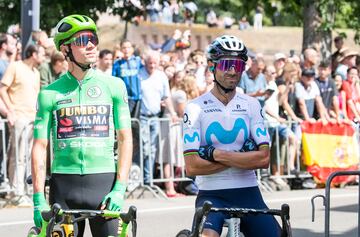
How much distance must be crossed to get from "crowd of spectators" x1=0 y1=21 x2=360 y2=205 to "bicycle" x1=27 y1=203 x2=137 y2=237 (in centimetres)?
747

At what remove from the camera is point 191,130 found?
7254 mm

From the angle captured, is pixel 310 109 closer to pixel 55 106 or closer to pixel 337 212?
pixel 337 212

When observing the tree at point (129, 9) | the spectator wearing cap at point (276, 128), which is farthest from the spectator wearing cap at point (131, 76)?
the tree at point (129, 9)

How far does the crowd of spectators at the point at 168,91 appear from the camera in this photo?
14773 mm

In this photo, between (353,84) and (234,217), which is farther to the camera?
(353,84)

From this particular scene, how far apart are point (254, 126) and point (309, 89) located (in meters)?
11.0

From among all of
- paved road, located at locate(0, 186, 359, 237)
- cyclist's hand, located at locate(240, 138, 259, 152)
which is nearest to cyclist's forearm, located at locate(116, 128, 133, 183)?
cyclist's hand, located at locate(240, 138, 259, 152)

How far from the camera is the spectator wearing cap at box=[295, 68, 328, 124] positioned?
18031 millimetres

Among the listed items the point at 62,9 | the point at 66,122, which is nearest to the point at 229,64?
the point at 66,122

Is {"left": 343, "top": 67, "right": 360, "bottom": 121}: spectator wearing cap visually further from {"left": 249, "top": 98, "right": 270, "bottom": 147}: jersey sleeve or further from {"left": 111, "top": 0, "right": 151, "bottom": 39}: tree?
{"left": 249, "top": 98, "right": 270, "bottom": 147}: jersey sleeve

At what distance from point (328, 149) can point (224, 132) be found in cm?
1108

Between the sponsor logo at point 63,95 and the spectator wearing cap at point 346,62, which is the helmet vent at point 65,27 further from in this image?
the spectator wearing cap at point 346,62

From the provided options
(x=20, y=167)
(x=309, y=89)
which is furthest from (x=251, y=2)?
(x=20, y=167)

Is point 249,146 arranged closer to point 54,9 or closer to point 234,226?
point 234,226
